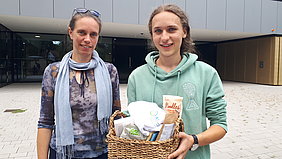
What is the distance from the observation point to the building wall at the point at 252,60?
632 inches

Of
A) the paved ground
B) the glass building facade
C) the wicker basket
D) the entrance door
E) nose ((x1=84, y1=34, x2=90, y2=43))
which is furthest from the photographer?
the entrance door

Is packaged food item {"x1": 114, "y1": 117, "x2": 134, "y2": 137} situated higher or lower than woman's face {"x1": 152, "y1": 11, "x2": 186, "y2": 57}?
lower

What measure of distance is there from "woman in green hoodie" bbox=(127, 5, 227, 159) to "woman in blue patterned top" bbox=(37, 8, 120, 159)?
0.41 meters

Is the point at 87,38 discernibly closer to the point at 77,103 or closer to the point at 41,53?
the point at 77,103

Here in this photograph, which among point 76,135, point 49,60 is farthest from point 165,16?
point 49,60

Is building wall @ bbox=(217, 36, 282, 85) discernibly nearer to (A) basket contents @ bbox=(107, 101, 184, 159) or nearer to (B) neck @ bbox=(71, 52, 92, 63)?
(B) neck @ bbox=(71, 52, 92, 63)

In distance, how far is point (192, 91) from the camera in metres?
1.48

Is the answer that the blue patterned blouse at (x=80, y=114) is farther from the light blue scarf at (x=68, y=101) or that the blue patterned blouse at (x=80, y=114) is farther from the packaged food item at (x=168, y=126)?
the packaged food item at (x=168, y=126)

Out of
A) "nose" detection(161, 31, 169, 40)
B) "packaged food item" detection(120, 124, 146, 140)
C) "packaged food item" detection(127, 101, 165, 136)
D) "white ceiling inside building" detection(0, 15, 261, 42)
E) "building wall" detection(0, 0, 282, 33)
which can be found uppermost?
"building wall" detection(0, 0, 282, 33)

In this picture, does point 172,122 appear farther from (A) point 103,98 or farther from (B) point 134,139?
(A) point 103,98

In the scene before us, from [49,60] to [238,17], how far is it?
13.3 m

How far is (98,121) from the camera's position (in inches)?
71.5

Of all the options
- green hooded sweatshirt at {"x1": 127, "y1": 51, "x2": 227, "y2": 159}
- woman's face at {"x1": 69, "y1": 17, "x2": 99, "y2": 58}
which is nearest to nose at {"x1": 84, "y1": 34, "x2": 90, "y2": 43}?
woman's face at {"x1": 69, "y1": 17, "x2": 99, "y2": 58}

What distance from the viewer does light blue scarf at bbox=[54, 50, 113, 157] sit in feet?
5.78
